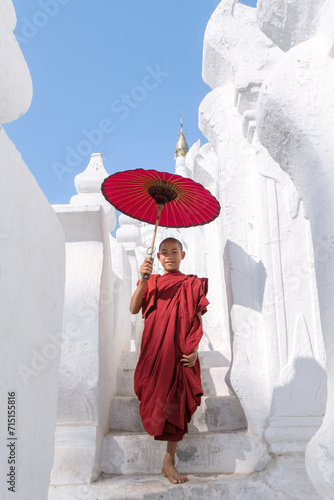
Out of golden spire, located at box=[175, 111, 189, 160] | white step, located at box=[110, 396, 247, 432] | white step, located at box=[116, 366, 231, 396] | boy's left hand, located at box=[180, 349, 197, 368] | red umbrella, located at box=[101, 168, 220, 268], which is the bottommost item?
white step, located at box=[110, 396, 247, 432]

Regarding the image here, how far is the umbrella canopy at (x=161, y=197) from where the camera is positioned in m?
3.48

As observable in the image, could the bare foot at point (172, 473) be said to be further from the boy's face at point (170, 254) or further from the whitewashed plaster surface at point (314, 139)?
the whitewashed plaster surface at point (314, 139)

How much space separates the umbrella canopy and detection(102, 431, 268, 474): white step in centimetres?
172

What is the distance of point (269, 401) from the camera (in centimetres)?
341

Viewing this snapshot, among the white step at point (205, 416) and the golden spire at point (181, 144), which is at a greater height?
the golden spire at point (181, 144)

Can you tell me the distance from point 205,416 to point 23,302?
2456mm

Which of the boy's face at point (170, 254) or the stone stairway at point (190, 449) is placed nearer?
the stone stairway at point (190, 449)

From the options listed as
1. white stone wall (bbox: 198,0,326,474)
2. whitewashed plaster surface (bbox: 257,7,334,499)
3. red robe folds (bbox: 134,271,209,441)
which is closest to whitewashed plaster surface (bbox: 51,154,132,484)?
red robe folds (bbox: 134,271,209,441)

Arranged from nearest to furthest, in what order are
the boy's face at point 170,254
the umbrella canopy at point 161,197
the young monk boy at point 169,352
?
the young monk boy at point 169,352 < the umbrella canopy at point 161,197 < the boy's face at point 170,254

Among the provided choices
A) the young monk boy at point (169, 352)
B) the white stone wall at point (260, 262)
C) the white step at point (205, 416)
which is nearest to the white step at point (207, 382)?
the white step at point (205, 416)

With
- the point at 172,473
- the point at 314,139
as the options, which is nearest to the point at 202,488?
the point at 172,473

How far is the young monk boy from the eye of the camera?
315 centimetres

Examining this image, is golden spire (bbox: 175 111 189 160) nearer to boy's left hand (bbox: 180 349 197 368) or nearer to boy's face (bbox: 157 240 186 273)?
boy's face (bbox: 157 240 186 273)

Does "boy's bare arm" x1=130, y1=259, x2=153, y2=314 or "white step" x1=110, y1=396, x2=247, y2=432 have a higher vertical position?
"boy's bare arm" x1=130, y1=259, x2=153, y2=314
